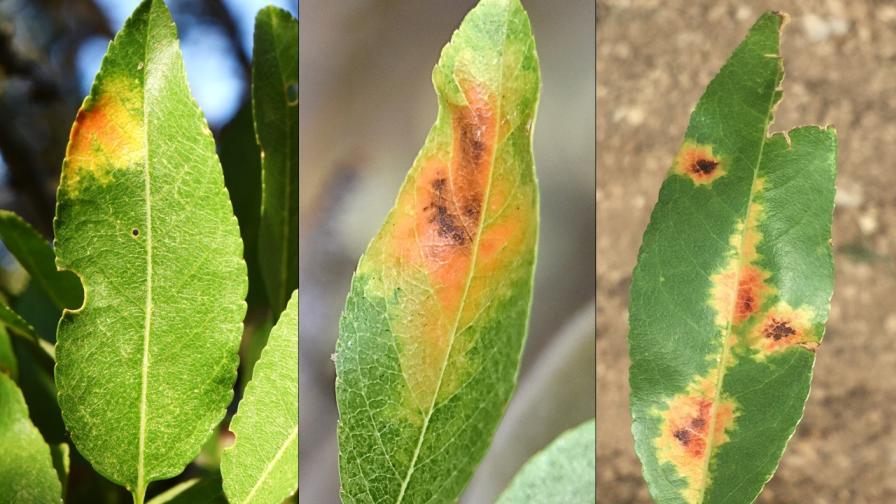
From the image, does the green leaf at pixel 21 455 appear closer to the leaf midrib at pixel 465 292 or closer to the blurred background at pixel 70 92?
the blurred background at pixel 70 92

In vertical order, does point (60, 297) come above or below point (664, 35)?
below

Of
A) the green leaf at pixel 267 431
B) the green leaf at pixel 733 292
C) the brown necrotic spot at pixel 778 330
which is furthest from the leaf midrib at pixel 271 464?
the brown necrotic spot at pixel 778 330

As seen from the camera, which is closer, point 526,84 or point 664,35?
point 526,84

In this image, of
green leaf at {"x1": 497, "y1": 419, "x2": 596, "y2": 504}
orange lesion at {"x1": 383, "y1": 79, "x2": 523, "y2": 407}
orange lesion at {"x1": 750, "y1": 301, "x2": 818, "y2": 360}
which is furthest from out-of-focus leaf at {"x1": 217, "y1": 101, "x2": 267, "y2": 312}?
orange lesion at {"x1": 750, "y1": 301, "x2": 818, "y2": 360}

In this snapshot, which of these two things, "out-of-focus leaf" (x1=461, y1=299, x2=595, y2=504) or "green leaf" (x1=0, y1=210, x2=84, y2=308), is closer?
"green leaf" (x1=0, y1=210, x2=84, y2=308)

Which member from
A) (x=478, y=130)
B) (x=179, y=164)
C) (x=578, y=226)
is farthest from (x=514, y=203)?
(x=578, y=226)

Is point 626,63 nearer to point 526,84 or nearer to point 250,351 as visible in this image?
point 526,84

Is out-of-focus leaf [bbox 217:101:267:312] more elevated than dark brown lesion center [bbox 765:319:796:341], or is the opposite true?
out-of-focus leaf [bbox 217:101:267:312]

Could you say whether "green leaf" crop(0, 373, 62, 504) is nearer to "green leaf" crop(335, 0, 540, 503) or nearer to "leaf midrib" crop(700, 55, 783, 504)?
"green leaf" crop(335, 0, 540, 503)
